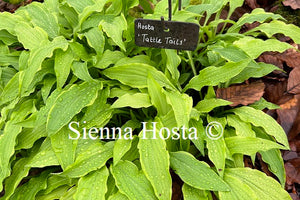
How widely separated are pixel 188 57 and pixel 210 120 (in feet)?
1.42

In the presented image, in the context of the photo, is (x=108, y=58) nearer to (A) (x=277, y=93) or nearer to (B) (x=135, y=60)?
(B) (x=135, y=60)

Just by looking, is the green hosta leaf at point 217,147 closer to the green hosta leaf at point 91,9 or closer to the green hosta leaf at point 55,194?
the green hosta leaf at point 55,194

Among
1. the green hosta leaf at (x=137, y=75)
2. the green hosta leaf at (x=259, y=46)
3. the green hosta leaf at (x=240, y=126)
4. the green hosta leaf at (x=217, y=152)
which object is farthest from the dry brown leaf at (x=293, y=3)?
the green hosta leaf at (x=217, y=152)

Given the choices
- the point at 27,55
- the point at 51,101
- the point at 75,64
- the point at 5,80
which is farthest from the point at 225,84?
the point at 5,80

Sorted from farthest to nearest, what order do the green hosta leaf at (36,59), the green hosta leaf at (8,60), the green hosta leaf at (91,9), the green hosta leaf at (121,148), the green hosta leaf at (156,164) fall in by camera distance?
the green hosta leaf at (8,60) → the green hosta leaf at (91,9) → the green hosta leaf at (36,59) → the green hosta leaf at (121,148) → the green hosta leaf at (156,164)

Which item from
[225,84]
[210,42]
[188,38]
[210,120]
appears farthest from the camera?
[210,42]

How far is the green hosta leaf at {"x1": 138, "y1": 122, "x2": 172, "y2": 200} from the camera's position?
1373 millimetres

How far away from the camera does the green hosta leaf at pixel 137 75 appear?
5.52ft

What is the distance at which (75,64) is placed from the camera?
1692mm

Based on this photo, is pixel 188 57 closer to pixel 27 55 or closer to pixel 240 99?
pixel 240 99

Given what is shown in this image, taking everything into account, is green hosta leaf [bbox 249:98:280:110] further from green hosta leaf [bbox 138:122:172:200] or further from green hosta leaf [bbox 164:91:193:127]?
green hosta leaf [bbox 138:122:172:200]

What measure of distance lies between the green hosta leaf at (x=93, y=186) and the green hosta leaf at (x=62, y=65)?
485 mm

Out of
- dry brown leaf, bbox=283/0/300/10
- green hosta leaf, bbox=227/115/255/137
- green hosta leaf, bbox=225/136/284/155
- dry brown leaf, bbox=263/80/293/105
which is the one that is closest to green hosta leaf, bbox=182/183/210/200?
green hosta leaf, bbox=225/136/284/155

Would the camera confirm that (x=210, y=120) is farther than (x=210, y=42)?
No
